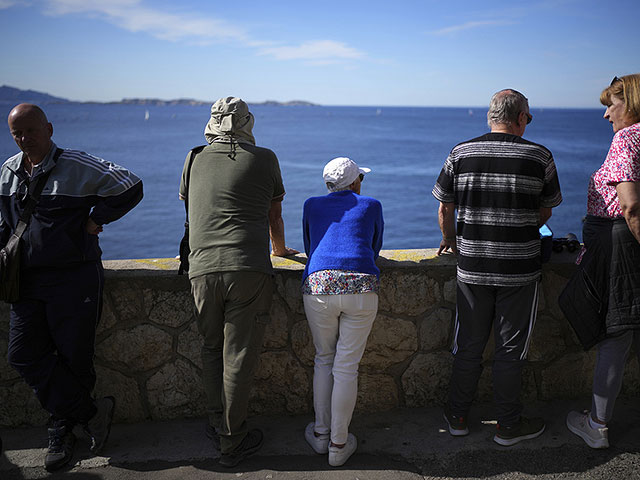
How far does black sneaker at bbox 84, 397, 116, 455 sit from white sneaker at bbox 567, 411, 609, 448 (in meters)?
2.49

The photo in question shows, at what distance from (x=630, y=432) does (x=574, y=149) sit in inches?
2307

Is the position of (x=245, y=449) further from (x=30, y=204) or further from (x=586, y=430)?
(x=586, y=430)

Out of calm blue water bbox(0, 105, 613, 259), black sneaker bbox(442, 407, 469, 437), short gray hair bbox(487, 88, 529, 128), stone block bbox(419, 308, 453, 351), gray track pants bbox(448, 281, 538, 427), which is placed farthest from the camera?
calm blue water bbox(0, 105, 613, 259)

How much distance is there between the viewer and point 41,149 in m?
2.89

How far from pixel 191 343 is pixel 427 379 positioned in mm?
1396

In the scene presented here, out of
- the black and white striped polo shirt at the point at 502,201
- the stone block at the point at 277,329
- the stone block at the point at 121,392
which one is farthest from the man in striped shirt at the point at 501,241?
the stone block at the point at 121,392

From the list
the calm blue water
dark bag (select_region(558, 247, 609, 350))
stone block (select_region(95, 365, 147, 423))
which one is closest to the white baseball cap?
dark bag (select_region(558, 247, 609, 350))

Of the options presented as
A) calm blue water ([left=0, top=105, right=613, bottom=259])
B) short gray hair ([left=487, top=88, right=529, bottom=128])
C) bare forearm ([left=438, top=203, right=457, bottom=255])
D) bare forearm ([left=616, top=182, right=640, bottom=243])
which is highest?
short gray hair ([left=487, top=88, right=529, bottom=128])

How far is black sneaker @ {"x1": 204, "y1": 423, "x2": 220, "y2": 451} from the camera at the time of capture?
312 cm

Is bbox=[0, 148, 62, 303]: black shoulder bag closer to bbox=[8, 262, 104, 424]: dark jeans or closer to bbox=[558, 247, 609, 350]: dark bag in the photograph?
bbox=[8, 262, 104, 424]: dark jeans

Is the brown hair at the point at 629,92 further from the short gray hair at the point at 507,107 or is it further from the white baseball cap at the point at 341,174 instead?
the white baseball cap at the point at 341,174

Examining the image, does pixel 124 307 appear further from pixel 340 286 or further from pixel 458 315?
Result: pixel 458 315

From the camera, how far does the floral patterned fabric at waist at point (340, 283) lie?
285 centimetres

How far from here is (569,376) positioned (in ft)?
11.7
